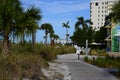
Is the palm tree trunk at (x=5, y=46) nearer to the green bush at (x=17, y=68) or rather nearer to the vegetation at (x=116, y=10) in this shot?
the green bush at (x=17, y=68)

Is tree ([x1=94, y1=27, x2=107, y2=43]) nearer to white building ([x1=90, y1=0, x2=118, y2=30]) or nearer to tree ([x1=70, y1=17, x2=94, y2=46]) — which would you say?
tree ([x1=70, y1=17, x2=94, y2=46])

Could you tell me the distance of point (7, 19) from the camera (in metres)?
17.6

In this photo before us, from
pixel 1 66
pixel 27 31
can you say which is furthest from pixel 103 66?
pixel 1 66

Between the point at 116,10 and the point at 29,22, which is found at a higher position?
the point at 116,10

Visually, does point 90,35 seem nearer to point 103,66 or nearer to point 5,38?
point 103,66

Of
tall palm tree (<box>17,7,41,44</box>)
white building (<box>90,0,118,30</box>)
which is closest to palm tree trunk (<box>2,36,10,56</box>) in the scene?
tall palm tree (<box>17,7,41,44</box>)

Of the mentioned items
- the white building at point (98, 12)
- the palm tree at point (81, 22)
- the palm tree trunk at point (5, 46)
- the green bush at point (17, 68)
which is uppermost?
the white building at point (98, 12)

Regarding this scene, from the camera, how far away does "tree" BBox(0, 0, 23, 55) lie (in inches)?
687

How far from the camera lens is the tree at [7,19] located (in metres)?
17.4

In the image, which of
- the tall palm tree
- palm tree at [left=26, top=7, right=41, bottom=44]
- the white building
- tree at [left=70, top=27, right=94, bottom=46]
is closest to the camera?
the tall palm tree

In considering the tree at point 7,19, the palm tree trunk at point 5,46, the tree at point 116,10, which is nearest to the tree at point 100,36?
the tree at point 116,10

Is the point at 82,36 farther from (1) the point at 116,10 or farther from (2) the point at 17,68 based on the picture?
(2) the point at 17,68

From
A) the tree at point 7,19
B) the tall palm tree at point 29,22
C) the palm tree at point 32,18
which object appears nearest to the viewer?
the tree at point 7,19

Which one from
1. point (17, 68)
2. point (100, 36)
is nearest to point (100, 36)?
point (100, 36)
